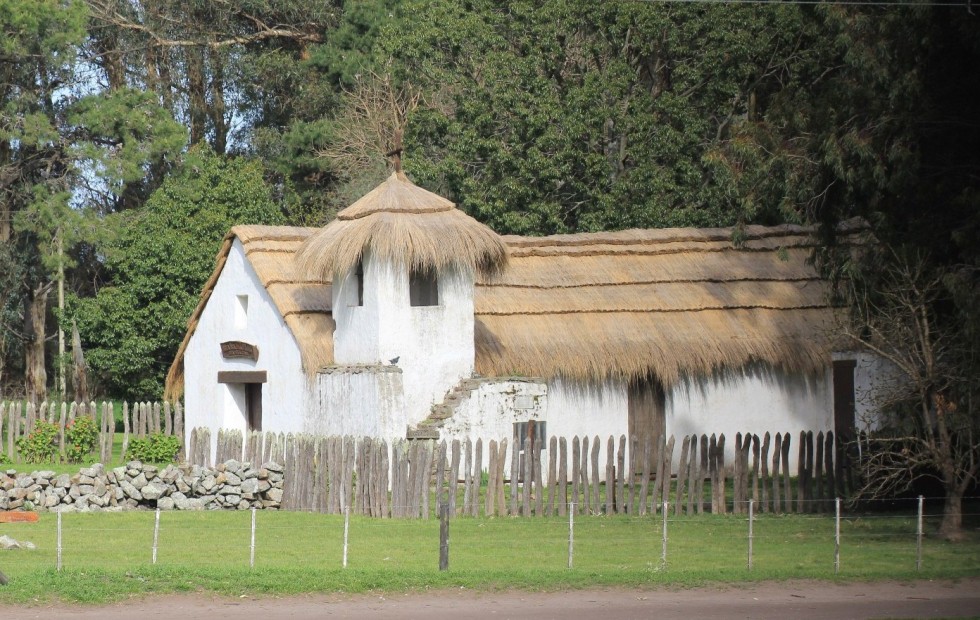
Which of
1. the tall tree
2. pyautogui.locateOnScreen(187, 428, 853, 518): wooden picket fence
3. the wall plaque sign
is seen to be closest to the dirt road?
pyautogui.locateOnScreen(187, 428, 853, 518): wooden picket fence

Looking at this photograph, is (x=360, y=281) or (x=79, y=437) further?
(x=79, y=437)

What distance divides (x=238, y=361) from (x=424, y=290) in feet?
17.8

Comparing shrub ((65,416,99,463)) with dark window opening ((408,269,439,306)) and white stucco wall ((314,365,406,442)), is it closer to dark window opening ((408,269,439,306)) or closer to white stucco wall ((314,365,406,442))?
white stucco wall ((314,365,406,442))

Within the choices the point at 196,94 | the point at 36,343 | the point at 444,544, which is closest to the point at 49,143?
the point at 36,343

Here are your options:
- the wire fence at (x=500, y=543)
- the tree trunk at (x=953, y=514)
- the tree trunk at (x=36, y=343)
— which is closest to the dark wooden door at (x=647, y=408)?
the wire fence at (x=500, y=543)

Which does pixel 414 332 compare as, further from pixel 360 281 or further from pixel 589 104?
pixel 589 104

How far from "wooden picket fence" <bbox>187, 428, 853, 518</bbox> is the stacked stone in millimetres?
477

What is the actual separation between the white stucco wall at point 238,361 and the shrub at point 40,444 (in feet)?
9.18

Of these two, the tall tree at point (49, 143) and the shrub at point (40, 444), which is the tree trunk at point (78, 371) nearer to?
the tall tree at point (49, 143)

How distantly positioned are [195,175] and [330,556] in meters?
26.4

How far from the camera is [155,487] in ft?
71.1

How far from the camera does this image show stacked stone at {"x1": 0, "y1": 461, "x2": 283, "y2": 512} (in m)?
21.3

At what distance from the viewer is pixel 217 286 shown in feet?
96.7

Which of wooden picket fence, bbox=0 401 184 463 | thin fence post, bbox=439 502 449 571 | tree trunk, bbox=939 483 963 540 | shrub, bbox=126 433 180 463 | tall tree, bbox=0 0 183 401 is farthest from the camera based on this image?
tall tree, bbox=0 0 183 401
